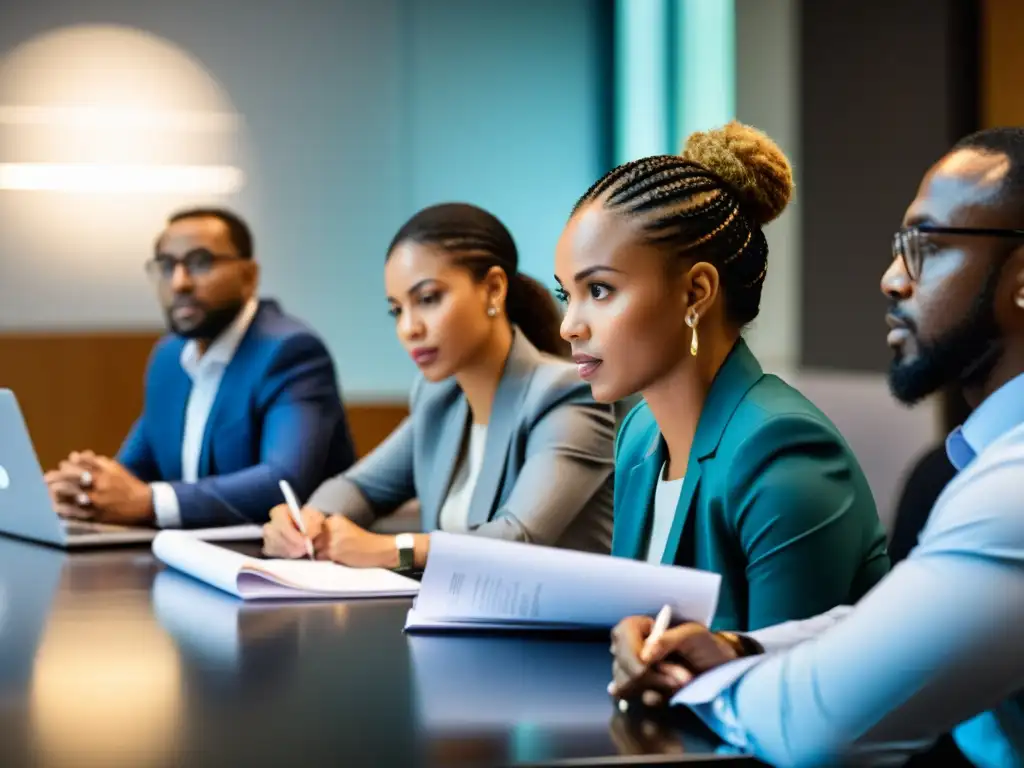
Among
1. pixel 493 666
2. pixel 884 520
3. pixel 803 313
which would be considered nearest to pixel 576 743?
pixel 493 666

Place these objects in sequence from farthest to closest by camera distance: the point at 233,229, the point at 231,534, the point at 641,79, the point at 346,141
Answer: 1. the point at 346,141
2. the point at 641,79
3. the point at 233,229
4. the point at 231,534

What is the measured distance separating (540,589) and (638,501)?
33 centimetres

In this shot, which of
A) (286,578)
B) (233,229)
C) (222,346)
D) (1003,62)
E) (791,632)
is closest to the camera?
(791,632)

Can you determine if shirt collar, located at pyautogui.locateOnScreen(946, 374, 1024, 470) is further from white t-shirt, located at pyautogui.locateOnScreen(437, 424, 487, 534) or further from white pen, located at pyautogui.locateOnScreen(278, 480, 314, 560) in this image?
white t-shirt, located at pyautogui.locateOnScreen(437, 424, 487, 534)

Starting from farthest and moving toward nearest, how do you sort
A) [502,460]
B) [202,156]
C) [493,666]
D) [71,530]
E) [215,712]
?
[202,156] → [71,530] → [502,460] → [493,666] → [215,712]

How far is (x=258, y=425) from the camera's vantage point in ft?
11.2

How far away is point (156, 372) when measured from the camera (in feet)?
12.3

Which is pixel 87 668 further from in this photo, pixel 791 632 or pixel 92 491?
pixel 92 491

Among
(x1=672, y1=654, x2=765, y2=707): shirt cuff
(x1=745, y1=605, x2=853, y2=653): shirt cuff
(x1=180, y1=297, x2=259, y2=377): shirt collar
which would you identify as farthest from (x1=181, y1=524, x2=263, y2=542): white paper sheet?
(x1=672, y1=654, x2=765, y2=707): shirt cuff

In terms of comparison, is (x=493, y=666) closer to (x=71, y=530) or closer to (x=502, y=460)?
(x=502, y=460)

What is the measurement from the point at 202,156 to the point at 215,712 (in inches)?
209

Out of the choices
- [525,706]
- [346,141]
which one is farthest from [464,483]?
[346,141]

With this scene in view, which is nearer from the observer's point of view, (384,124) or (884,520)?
(884,520)

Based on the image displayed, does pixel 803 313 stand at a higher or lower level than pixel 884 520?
higher
